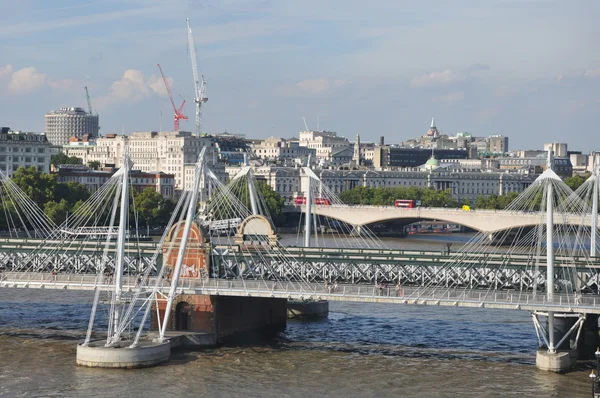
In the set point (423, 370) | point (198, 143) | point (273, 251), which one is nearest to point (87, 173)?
point (198, 143)

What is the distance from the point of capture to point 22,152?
14275 centimetres

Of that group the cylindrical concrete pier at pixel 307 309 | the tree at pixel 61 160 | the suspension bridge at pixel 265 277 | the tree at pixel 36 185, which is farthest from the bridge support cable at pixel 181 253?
the tree at pixel 61 160

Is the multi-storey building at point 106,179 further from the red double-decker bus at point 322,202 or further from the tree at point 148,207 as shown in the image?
the red double-decker bus at point 322,202

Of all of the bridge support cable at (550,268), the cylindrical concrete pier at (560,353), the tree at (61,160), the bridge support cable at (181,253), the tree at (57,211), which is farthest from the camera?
the tree at (61,160)

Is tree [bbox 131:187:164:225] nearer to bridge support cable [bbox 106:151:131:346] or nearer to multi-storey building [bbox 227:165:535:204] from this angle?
multi-storey building [bbox 227:165:535:204]

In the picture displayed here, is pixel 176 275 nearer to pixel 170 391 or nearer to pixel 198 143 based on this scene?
pixel 170 391

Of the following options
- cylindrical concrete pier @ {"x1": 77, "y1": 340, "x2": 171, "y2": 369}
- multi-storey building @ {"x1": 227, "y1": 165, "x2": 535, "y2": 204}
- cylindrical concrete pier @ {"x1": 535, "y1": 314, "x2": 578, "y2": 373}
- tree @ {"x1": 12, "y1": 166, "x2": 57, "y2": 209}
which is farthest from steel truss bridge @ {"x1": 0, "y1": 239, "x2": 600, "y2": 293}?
multi-storey building @ {"x1": 227, "y1": 165, "x2": 535, "y2": 204}

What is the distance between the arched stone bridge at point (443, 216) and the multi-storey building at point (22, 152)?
32261 mm

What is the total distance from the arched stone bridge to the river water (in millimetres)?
52366

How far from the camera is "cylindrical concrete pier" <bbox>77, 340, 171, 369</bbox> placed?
1857 inches

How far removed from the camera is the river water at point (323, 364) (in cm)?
4459

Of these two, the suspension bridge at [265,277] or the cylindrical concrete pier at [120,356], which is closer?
the cylindrical concrete pier at [120,356]

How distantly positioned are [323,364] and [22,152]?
100 m

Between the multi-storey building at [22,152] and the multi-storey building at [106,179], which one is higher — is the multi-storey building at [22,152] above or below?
above
